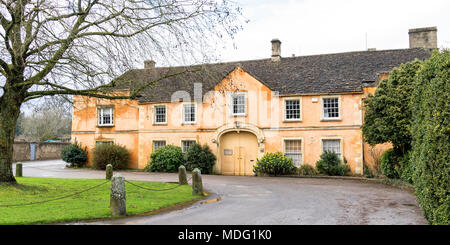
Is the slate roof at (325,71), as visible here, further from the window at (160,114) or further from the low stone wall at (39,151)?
the low stone wall at (39,151)

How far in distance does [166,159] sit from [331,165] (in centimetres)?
1130

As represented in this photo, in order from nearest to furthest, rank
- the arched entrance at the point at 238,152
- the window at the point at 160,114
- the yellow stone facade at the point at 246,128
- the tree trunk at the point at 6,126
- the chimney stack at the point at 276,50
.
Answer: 1. the tree trunk at the point at 6,126
2. the yellow stone facade at the point at 246,128
3. the arched entrance at the point at 238,152
4. the window at the point at 160,114
5. the chimney stack at the point at 276,50

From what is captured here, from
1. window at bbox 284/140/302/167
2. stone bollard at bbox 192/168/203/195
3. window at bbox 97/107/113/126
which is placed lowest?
stone bollard at bbox 192/168/203/195

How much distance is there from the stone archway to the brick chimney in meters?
14.0

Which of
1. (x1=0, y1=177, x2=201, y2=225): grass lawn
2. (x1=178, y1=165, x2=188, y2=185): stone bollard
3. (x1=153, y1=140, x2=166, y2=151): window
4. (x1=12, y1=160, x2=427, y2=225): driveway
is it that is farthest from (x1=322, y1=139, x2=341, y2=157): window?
(x1=0, y1=177, x2=201, y2=225): grass lawn

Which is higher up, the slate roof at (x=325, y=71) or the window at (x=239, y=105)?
the slate roof at (x=325, y=71)

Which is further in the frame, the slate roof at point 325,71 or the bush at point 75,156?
the bush at point 75,156

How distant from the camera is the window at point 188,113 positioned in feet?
93.2

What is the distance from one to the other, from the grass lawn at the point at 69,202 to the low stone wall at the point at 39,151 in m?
27.2

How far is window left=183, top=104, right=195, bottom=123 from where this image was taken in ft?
93.2

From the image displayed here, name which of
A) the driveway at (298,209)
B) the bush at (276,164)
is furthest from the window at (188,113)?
the driveway at (298,209)

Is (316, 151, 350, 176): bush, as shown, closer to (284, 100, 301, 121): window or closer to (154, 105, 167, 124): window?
(284, 100, 301, 121): window

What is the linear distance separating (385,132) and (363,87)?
626cm

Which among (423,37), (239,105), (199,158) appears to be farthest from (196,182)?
(423,37)
